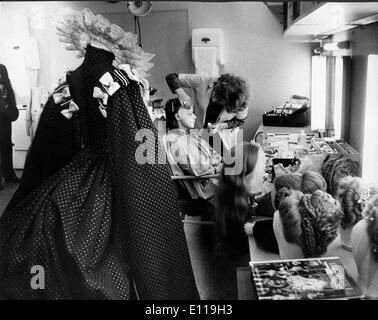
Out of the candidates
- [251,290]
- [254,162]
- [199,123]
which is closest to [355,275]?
[251,290]

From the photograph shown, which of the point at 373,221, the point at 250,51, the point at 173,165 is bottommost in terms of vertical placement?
the point at 373,221

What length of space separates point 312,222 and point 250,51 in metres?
0.44

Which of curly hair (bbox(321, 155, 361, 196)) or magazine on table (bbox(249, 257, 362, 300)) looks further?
curly hair (bbox(321, 155, 361, 196))

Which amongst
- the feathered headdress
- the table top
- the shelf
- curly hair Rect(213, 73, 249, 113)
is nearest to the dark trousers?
the feathered headdress

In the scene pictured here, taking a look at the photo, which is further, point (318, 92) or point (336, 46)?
point (336, 46)

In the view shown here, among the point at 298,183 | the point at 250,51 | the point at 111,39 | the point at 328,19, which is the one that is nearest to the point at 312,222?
the point at 298,183

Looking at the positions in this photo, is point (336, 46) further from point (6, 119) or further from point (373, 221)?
point (6, 119)

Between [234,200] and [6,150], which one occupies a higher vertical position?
[6,150]

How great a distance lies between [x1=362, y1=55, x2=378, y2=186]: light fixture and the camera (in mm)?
1295

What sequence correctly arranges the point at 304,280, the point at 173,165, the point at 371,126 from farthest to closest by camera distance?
the point at 371,126
the point at 173,165
the point at 304,280

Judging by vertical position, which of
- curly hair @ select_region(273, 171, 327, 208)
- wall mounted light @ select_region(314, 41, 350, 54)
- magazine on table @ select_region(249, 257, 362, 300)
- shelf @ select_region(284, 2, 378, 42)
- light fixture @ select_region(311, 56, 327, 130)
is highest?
shelf @ select_region(284, 2, 378, 42)

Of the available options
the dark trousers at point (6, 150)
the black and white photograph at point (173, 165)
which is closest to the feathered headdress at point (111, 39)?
the black and white photograph at point (173, 165)

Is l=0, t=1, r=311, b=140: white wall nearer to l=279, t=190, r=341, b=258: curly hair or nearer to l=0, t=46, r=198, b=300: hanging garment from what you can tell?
l=0, t=46, r=198, b=300: hanging garment

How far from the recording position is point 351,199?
4.01ft
